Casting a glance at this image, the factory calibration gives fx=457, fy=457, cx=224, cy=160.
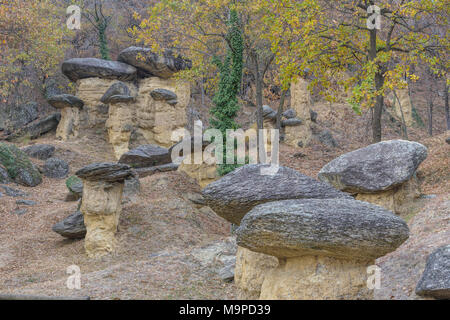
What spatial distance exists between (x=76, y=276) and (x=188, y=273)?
2.35m

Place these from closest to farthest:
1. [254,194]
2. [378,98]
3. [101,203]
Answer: [254,194], [101,203], [378,98]

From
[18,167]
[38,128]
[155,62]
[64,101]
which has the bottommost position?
[18,167]

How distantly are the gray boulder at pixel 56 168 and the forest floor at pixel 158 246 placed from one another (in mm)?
554

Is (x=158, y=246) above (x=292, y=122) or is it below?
below

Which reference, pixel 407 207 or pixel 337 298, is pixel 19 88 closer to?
pixel 407 207

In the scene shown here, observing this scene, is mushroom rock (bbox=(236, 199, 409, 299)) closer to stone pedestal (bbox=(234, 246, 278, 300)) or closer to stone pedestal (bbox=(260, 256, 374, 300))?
stone pedestal (bbox=(260, 256, 374, 300))

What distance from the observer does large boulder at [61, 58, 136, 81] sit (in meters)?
25.9

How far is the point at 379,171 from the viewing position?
1177 centimetres

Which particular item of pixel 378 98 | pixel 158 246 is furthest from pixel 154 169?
pixel 378 98

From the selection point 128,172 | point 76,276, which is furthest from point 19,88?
point 76,276

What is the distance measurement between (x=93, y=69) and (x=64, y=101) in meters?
2.48

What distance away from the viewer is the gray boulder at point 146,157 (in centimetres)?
1720

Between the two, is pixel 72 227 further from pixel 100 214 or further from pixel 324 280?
pixel 324 280

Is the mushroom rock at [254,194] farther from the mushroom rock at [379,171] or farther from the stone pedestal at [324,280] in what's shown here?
the mushroom rock at [379,171]
